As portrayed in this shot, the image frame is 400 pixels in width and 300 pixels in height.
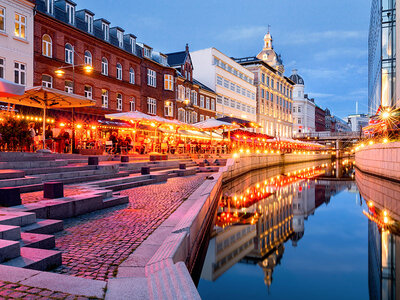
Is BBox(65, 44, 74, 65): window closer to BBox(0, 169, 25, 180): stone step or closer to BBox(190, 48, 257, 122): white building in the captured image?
BBox(0, 169, 25, 180): stone step

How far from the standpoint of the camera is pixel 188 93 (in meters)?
42.7

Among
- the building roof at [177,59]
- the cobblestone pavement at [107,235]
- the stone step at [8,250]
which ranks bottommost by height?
the cobblestone pavement at [107,235]

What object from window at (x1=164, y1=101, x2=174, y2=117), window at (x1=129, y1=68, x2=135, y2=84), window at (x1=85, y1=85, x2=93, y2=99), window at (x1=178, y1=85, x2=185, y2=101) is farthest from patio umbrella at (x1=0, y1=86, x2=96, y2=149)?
window at (x1=178, y1=85, x2=185, y2=101)

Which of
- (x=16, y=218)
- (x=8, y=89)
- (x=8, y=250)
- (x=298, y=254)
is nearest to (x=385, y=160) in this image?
(x=298, y=254)

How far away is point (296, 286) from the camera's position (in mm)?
5727

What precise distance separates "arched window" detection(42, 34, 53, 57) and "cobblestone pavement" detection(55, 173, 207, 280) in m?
19.2

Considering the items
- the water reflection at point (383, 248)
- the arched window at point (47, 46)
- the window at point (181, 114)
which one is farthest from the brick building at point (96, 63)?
the water reflection at point (383, 248)

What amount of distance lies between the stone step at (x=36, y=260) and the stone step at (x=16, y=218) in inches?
43.2

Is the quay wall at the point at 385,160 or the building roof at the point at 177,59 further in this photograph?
the building roof at the point at 177,59

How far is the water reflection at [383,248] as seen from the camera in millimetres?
5489

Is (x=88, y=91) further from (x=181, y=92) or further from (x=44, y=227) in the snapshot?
(x=44, y=227)

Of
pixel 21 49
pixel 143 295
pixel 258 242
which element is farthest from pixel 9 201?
pixel 21 49

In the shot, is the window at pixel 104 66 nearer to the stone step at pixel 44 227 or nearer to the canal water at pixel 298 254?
the canal water at pixel 298 254

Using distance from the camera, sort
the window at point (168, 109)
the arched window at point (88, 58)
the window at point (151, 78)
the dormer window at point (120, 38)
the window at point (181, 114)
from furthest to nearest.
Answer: the window at point (181, 114) < the window at point (168, 109) < the window at point (151, 78) < the dormer window at point (120, 38) < the arched window at point (88, 58)
